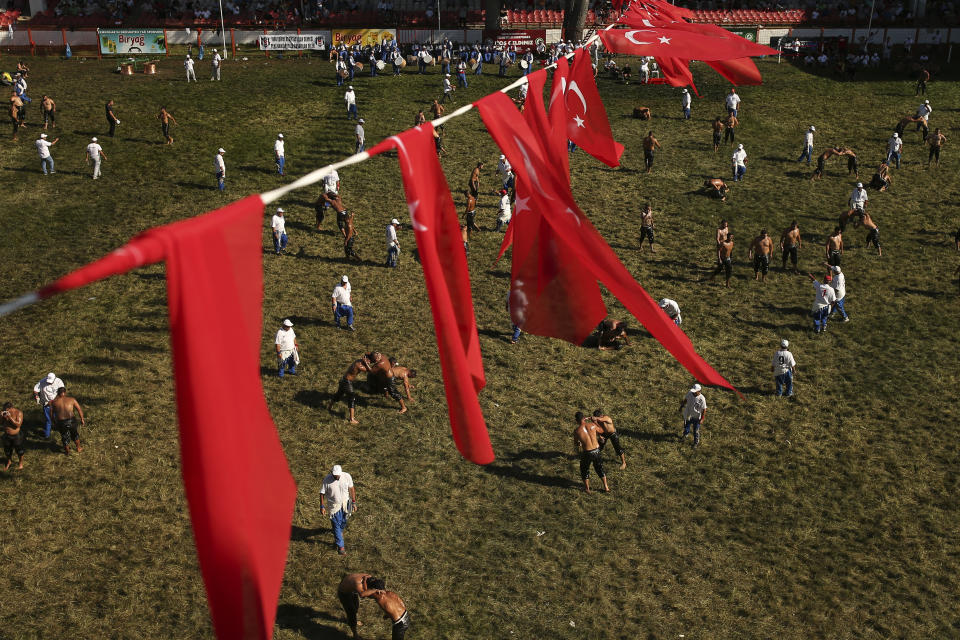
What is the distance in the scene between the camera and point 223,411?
5.60 metres

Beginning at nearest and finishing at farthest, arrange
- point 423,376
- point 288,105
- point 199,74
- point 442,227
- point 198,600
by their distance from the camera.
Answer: point 442,227 → point 198,600 → point 423,376 → point 288,105 → point 199,74

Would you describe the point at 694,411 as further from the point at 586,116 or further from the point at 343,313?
the point at 343,313

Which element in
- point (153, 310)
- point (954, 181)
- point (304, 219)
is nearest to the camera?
point (153, 310)

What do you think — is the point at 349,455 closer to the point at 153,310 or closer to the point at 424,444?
the point at 424,444

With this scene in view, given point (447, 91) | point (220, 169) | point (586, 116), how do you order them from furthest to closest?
1. point (447, 91)
2. point (220, 169)
3. point (586, 116)

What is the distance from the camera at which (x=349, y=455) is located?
2016cm

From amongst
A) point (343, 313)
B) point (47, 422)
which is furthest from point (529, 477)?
point (47, 422)

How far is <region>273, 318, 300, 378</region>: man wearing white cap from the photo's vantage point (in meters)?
22.8

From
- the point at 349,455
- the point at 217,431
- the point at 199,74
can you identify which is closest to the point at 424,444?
the point at 349,455

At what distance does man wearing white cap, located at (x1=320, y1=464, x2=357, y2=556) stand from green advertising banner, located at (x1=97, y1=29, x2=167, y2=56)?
4470 centimetres

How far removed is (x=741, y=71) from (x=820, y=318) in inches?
427

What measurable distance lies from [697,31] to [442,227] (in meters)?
11.1

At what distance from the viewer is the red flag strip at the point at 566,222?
9438mm

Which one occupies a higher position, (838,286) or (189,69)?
(189,69)
